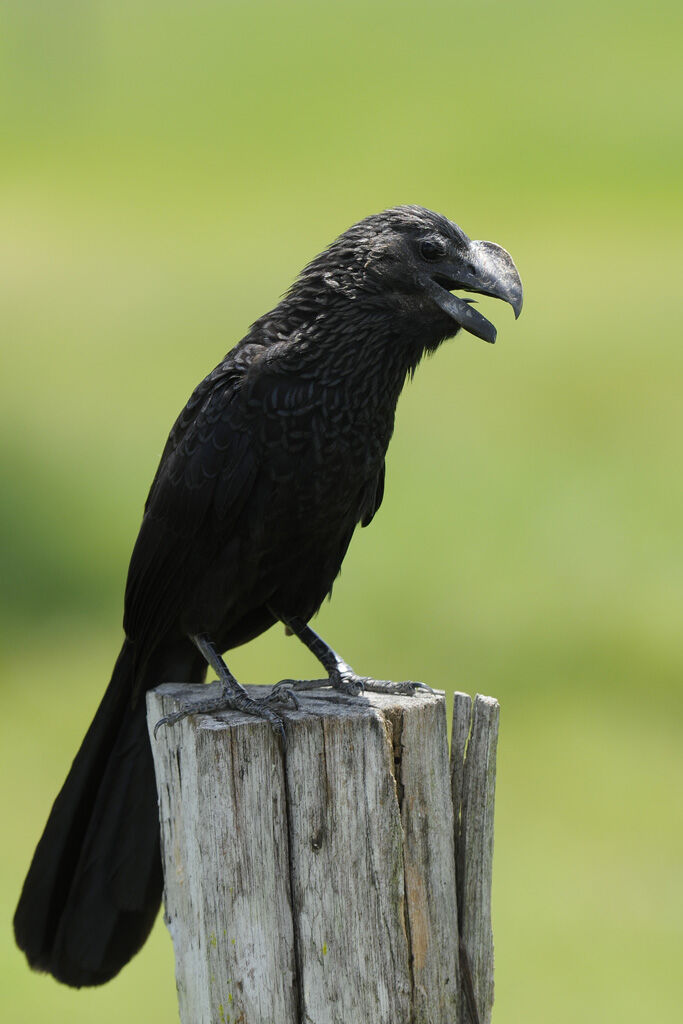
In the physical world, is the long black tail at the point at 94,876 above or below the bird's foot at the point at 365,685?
below

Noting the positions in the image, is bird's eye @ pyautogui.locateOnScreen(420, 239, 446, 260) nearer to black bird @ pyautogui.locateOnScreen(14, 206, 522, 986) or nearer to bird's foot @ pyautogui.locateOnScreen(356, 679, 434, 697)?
black bird @ pyautogui.locateOnScreen(14, 206, 522, 986)

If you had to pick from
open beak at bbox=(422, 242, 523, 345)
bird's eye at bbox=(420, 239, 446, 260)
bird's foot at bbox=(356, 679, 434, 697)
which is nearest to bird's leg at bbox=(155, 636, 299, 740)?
bird's foot at bbox=(356, 679, 434, 697)

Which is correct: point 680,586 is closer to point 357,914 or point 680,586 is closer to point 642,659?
point 642,659

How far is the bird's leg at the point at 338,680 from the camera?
2764 mm

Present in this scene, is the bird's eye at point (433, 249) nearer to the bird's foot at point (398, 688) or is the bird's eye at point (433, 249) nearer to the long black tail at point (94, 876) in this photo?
the bird's foot at point (398, 688)

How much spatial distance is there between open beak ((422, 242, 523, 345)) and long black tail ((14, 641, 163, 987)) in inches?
57.8

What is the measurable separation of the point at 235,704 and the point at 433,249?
1238 millimetres

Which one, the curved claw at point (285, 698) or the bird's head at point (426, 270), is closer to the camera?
the curved claw at point (285, 698)

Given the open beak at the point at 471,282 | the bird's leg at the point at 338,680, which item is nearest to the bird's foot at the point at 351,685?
the bird's leg at the point at 338,680

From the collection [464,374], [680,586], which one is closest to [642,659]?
[680,586]

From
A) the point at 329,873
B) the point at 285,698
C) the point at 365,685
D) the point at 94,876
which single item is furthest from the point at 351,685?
the point at 94,876

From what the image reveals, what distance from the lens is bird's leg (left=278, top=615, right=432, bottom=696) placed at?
2764 millimetres

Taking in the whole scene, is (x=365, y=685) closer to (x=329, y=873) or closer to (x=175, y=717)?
(x=175, y=717)

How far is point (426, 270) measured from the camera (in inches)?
110
